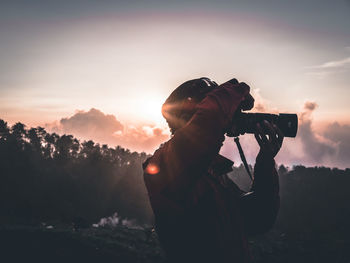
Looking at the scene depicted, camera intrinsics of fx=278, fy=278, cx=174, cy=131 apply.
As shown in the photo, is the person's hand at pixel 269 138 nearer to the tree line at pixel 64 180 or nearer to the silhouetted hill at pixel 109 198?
the silhouetted hill at pixel 109 198

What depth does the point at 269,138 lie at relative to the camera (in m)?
1.73

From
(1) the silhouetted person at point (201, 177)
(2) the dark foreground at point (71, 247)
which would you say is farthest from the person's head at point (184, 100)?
(2) the dark foreground at point (71, 247)

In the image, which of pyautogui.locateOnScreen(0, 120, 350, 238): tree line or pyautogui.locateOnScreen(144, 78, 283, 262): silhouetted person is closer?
pyautogui.locateOnScreen(144, 78, 283, 262): silhouetted person

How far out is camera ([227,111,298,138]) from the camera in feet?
5.25

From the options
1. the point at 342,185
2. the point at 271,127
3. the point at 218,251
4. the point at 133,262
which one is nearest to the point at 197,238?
the point at 218,251

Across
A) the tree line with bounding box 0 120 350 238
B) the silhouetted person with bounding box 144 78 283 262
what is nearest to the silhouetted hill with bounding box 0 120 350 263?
the tree line with bounding box 0 120 350 238

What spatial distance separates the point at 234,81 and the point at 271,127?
40cm

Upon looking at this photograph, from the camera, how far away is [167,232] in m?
1.44

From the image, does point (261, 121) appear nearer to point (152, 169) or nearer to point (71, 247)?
point (152, 169)

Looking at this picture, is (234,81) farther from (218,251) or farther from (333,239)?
(333,239)

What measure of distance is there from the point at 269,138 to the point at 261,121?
0.14 m

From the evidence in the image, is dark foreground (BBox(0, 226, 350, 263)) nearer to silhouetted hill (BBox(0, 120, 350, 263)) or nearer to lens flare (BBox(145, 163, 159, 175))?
silhouetted hill (BBox(0, 120, 350, 263))

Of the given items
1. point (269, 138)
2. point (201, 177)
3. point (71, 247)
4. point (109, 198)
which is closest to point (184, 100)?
point (201, 177)

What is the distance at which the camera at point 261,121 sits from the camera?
1.60 m
